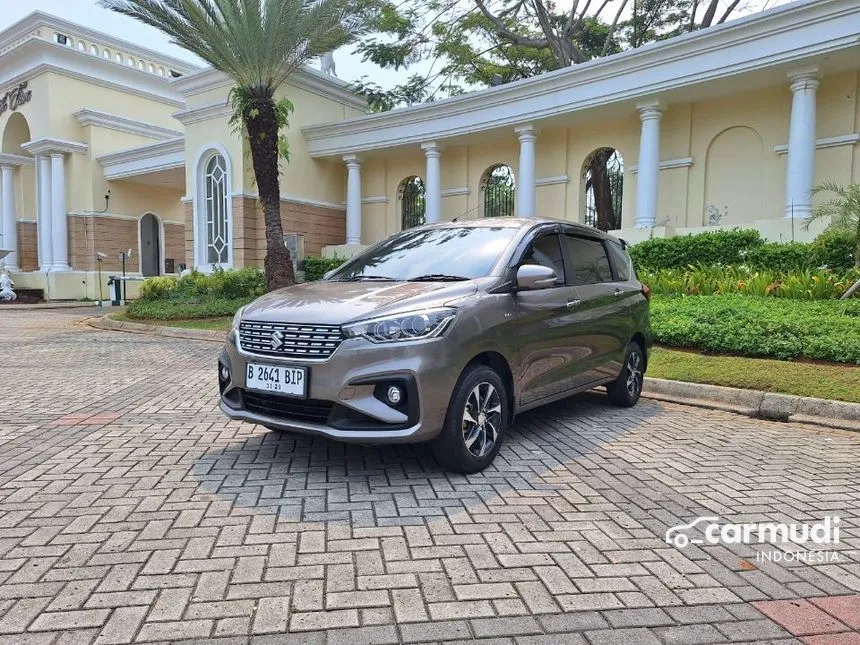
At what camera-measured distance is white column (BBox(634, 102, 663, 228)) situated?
49.5 ft

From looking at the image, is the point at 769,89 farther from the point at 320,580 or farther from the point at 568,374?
the point at 320,580

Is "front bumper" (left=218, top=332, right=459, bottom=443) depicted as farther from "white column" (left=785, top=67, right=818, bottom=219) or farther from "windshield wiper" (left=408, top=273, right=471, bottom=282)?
"white column" (left=785, top=67, right=818, bottom=219)

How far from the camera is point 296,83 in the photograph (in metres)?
19.5

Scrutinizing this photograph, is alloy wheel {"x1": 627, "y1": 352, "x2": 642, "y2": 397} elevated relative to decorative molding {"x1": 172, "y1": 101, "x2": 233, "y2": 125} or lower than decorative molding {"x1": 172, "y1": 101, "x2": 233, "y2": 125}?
lower

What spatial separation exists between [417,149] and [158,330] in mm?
10461

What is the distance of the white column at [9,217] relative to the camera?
2697 cm

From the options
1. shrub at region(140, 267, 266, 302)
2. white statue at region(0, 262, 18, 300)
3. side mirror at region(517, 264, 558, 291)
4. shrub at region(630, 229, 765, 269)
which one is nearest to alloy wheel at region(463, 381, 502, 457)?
side mirror at region(517, 264, 558, 291)

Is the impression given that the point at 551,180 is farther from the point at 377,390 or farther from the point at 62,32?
the point at 62,32

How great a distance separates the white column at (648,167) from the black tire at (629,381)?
32.3 feet

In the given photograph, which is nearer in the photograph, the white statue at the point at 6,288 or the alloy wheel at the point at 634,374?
the alloy wheel at the point at 634,374

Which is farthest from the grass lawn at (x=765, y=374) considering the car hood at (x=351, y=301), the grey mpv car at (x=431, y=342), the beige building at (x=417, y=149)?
the beige building at (x=417, y=149)

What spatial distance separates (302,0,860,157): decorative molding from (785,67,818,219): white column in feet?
2.12

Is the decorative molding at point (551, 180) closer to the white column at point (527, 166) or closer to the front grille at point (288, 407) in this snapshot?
the white column at point (527, 166)

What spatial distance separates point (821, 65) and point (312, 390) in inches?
A: 556
